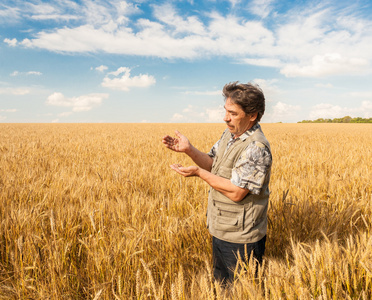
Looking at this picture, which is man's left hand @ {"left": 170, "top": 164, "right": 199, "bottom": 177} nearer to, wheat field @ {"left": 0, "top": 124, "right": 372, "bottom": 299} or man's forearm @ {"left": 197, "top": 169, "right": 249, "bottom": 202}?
man's forearm @ {"left": 197, "top": 169, "right": 249, "bottom": 202}

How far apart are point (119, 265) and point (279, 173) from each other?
3602 mm

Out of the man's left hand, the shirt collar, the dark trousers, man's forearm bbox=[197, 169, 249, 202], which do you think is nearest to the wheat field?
the dark trousers

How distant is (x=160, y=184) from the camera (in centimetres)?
393

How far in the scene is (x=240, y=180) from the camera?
161 cm

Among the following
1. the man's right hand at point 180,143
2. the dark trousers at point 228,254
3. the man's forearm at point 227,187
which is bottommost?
the dark trousers at point 228,254

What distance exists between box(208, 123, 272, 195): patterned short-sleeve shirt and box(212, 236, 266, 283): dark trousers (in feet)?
1.51

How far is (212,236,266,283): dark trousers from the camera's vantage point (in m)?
1.82

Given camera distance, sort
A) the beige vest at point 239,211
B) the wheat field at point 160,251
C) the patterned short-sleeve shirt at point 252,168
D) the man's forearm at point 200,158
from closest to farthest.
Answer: the wheat field at point 160,251
the patterned short-sleeve shirt at point 252,168
the beige vest at point 239,211
the man's forearm at point 200,158

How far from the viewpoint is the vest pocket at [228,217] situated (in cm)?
176

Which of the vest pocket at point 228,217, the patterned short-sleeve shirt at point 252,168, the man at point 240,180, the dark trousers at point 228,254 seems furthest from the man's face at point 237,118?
the dark trousers at point 228,254

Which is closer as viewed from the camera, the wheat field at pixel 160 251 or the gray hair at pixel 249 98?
the wheat field at pixel 160 251

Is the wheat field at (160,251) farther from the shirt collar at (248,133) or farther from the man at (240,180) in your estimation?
the shirt collar at (248,133)

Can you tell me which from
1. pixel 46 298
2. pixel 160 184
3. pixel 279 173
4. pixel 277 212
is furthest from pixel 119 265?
pixel 279 173

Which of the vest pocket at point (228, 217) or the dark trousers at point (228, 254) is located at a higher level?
the vest pocket at point (228, 217)
